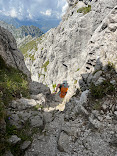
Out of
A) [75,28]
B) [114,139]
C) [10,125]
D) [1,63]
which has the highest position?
[75,28]

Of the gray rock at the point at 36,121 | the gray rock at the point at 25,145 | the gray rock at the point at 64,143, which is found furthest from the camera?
the gray rock at the point at 36,121

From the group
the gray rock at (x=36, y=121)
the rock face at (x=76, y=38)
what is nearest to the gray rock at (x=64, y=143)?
the gray rock at (x=36, y=121)

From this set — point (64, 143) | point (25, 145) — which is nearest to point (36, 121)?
point (25, 145)

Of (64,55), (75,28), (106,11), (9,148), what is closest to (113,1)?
(106,11)

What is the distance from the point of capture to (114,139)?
5.20m

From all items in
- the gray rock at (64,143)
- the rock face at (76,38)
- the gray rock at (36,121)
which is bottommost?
the gray rock at (64,143)

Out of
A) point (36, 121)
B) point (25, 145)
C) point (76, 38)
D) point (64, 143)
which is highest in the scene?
point (76, 38)

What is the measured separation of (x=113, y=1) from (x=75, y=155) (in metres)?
51.8

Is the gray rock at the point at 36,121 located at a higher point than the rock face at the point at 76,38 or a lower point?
lower

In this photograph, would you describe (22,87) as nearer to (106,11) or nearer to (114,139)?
(114,139)

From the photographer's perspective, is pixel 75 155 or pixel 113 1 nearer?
pixel 75 155

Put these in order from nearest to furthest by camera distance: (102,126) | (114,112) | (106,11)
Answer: (102,126), (114,112), (106,11)

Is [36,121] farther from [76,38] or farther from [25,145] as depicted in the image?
Answer: [76,38]

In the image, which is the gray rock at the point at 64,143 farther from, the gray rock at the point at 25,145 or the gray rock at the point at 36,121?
the gray rock at the point at 36,121
